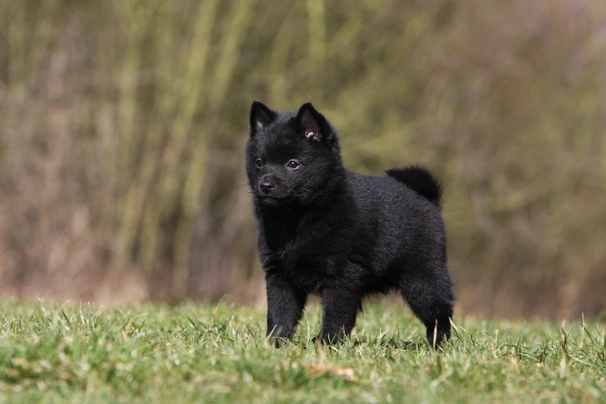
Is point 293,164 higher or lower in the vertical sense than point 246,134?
lower

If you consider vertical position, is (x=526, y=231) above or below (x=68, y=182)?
below

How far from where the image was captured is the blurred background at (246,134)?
12914 mm

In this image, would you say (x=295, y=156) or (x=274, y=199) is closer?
(x=274, y=199)

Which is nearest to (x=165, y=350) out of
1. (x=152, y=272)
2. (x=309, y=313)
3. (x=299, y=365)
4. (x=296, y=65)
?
(x=299, y=365)

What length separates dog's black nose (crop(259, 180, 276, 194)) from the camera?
555cm

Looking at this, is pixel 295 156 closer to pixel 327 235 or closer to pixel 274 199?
pixel 274 199

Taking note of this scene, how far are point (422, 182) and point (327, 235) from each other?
3.75ft

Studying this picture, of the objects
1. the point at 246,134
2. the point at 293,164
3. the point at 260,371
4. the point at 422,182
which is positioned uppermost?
the point at 246,134

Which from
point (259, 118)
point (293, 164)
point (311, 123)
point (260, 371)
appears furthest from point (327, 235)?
point (260, 371)

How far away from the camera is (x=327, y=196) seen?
5.74 metres

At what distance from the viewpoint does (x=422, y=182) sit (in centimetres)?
648

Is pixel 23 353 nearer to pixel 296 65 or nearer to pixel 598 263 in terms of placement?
pixel 296 65

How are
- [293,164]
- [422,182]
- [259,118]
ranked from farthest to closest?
[422,182], [259,118], [293,164]

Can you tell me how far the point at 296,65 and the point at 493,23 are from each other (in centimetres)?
366
